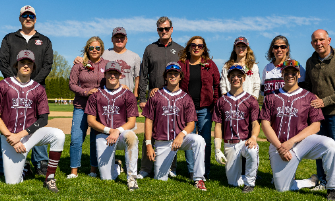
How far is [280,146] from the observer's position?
4691 mm

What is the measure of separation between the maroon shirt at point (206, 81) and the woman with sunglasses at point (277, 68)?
915 millimetres

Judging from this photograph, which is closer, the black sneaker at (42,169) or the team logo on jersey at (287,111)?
the team logo on jersey at (287,111)

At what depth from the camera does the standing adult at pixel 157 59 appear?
229 inches

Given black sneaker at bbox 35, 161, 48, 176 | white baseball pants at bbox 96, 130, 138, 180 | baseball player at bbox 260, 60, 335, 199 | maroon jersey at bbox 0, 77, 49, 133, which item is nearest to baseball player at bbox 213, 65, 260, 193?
baseball player at bbox 260, 60, 335, 199

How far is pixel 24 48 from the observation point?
5691 mm

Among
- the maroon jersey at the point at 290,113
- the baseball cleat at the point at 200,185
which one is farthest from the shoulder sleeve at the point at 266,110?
the baseball cleat at the point at 200,185

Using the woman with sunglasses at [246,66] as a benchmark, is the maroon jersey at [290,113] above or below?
below

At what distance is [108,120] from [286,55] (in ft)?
11.5

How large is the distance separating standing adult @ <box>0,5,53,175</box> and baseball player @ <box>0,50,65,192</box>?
2.23ft

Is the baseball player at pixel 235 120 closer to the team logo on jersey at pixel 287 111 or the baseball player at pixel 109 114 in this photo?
the team logo on jersey at pixel 287 111

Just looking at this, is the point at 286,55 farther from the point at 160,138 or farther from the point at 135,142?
the point at 135,142

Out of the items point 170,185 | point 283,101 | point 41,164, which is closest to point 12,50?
point 41,164

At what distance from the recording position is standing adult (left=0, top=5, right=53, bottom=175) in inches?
222

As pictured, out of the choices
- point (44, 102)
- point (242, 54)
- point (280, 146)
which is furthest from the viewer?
point (242, 54)
